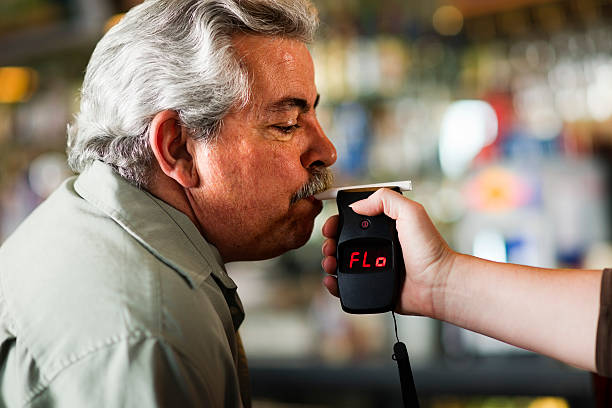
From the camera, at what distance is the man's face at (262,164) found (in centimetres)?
106

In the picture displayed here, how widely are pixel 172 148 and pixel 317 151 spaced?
0.25 m

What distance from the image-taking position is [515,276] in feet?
3.19

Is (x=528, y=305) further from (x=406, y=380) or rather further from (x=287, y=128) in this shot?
(x=287, y=128)

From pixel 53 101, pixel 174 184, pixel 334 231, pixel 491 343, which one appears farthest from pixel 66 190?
pixel 53 101

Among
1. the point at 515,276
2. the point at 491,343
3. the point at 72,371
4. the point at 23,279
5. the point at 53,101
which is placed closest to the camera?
the point at 72,371

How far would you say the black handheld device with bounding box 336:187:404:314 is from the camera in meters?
1.04

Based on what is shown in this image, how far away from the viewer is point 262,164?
107cm

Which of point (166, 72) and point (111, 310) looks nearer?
point (111, 310)

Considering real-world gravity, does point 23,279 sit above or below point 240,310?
above

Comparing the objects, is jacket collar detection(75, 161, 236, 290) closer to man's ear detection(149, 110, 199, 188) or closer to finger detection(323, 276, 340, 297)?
man's ear detection(149, 110, 199, 188)

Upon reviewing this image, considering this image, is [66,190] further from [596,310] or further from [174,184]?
[596,310]

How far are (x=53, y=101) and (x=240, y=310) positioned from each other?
286 centimetres

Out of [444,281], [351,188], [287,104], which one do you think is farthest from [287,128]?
[444,281]

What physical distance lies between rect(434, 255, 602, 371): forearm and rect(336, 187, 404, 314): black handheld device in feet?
0.27
